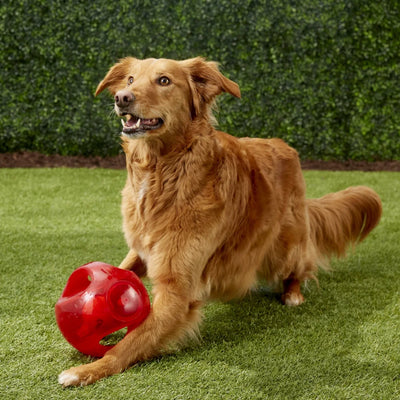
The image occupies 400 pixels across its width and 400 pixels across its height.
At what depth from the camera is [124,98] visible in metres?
2.59

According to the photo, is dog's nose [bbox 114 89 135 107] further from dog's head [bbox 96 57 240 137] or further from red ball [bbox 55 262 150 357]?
red ball [bbox 55 262 150 357]

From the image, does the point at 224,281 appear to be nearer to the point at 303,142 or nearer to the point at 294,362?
the point at 294,362

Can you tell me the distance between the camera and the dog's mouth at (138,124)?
2656mm

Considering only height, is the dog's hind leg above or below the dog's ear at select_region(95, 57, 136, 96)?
below

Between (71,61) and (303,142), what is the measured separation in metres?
3.09

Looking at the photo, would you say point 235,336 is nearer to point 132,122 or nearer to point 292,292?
point 292,292

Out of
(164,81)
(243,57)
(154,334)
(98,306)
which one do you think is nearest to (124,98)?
(164,81)

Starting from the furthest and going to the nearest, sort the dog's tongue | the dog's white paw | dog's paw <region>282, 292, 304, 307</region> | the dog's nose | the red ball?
dog's paw <region>282, 292, 304, 307</region> < the dog's tongue < the dog's nose < the red ball < the dog's white paw

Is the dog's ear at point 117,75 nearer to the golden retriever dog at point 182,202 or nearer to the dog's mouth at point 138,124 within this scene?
the golden retriever dog at point 182,202

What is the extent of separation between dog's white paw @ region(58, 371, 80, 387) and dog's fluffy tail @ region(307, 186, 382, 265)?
1.94 meters

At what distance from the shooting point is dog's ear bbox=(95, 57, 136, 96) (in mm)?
3029

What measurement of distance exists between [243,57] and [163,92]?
4.83m

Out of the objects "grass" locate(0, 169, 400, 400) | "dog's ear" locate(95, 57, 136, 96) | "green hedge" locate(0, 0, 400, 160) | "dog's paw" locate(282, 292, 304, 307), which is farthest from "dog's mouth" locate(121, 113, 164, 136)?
"green hedge" locate(0, 0, 400, 160)

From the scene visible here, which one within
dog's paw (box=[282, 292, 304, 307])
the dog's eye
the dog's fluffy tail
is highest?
the dog's eye
